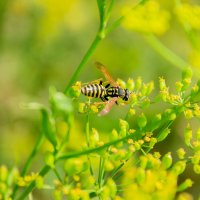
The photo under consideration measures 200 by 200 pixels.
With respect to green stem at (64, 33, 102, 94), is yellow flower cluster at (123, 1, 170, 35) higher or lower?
lower

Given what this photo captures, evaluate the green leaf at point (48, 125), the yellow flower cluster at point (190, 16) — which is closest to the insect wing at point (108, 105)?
the green leaf at point (48, 125)

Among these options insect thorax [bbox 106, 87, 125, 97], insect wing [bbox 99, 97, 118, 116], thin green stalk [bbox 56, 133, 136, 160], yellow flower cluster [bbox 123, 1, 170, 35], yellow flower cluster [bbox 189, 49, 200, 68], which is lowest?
yellow flower cluster [bbox 189, 49, 200, 68]

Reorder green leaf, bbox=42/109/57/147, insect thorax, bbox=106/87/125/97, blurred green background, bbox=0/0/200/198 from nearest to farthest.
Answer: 1. green leaf, bbox=42/109/57/147
2. insect thorax, bbox=106/87/125/97
3. blurred green background, bbox=0/0/200/198

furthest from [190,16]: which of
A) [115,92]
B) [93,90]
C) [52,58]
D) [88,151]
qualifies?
[52,58]

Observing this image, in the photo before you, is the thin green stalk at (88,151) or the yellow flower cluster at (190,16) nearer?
the thin green stalk at (88,151)

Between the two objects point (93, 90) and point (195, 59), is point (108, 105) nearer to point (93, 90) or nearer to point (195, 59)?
point (93, 90)

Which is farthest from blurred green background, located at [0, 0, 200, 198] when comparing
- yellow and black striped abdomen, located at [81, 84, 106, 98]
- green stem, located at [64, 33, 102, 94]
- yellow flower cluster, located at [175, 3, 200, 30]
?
green stem, located at [64, 33, 102, 94]

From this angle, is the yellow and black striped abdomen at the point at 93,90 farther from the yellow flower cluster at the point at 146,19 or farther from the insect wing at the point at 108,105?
the yellow flower cluster at the point at 146,19

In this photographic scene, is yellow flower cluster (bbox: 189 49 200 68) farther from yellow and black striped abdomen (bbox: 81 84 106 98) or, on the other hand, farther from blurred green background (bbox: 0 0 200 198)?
blurred green background (bbox: 0 0 200 198)
